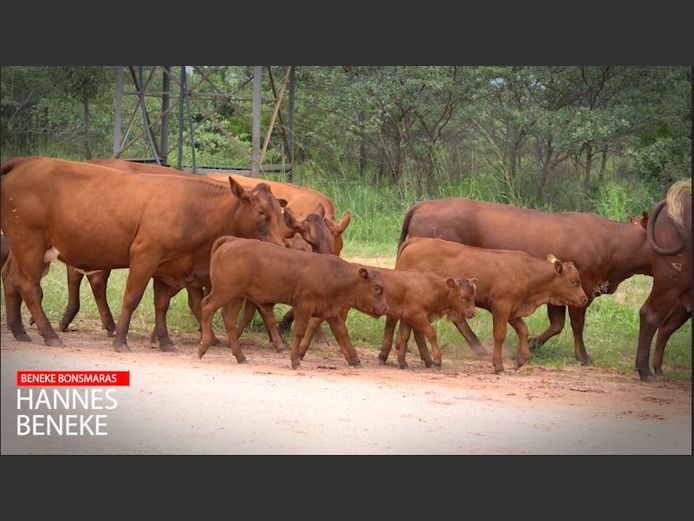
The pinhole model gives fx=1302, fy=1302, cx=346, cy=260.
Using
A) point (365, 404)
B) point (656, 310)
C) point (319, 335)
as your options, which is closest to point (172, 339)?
point (319, 335)

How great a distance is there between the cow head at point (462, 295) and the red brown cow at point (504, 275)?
1.53 ft

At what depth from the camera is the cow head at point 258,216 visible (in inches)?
536

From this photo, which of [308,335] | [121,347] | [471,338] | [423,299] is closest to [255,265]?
[308,335]

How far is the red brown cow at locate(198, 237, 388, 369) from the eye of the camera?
12727mm

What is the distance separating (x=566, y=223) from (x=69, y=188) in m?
5.76

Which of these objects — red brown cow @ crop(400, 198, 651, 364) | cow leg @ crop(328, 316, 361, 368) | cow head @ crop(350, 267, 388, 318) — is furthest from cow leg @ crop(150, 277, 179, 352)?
red brown cow @ crop(400, 198, 651, 364)

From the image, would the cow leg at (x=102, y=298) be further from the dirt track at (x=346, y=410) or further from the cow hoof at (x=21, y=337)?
the cow hoof at (x=21, y=337)

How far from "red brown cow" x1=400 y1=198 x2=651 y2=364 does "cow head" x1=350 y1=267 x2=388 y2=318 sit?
87.9 inches

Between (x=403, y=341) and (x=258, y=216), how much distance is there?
6.56ft

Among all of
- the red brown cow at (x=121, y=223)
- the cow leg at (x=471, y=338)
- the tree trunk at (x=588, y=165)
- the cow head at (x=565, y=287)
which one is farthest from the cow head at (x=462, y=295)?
the tree trunk at (x=588, y=165)

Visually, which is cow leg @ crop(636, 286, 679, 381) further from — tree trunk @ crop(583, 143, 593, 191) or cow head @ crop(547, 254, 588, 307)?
tree trunk @ crop(583, 143, 593, 191)

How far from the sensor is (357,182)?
797 inches

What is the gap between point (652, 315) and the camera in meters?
13.4

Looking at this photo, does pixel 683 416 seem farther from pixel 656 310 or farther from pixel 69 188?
pixel 69 188
